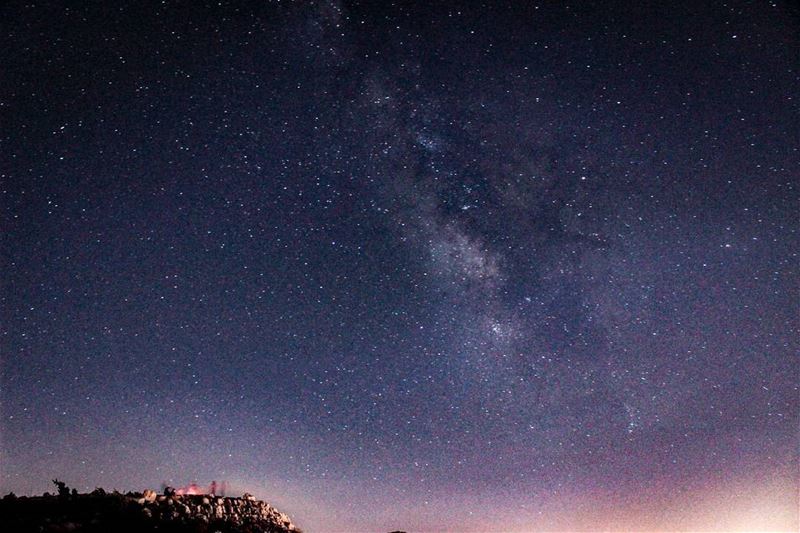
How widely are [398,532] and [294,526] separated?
4270mm

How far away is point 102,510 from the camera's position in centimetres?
1273

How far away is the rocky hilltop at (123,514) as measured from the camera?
1134cm

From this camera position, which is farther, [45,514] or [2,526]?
[45,514]

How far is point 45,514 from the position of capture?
1217 cm

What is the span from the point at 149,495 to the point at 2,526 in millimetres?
4480

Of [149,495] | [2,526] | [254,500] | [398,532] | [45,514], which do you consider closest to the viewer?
[2,526]

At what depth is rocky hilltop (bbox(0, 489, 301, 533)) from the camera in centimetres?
1134

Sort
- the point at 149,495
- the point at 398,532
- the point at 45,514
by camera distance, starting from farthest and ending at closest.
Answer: the point at 398,532, the point at 149,495, the point at 45,514

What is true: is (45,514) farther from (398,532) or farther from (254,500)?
(398,532)

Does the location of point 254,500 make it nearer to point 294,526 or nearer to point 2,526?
point 294,526

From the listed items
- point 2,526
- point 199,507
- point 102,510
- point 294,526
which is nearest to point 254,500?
point 294,526

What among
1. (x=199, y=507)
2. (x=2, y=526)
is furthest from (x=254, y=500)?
(x=2, y=526)

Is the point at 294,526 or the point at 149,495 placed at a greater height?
the point at 149,495

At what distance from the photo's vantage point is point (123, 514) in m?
12.6
